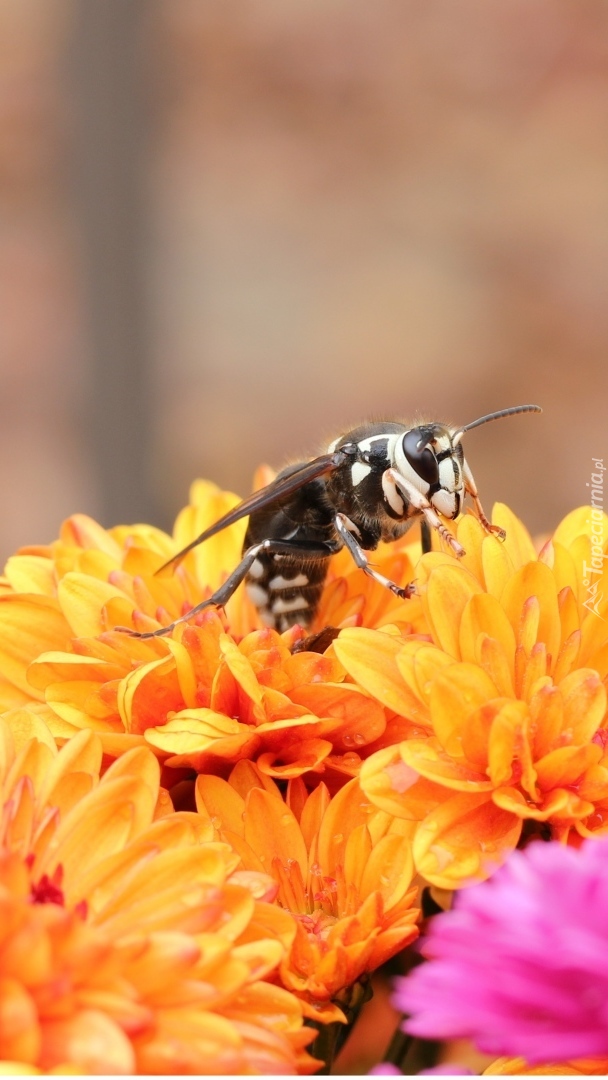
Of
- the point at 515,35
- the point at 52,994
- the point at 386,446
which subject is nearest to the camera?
the point at 52,994

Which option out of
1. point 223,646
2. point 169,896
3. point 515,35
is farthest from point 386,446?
point 515,35

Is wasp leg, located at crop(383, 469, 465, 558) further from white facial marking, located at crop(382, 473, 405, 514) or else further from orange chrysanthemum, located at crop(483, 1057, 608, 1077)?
orange chrysanthemum, located at crop(483, 1057, 608, 1077)

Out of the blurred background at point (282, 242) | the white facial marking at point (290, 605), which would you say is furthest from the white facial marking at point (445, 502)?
the blurred background at point (282, 242)

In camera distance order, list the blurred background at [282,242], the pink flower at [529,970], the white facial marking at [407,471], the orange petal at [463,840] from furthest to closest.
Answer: the blurred background at [282,242] → the white facial marking at [407,471] → the orange petal at [463,840] → the pink flower at [529,970]

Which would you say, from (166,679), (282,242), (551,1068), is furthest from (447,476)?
(282,242)

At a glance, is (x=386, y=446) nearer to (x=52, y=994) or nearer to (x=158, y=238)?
(x=52, y=994)

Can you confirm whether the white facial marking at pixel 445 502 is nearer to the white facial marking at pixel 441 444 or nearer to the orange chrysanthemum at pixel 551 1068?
the white facial marking at pixel 441 444
